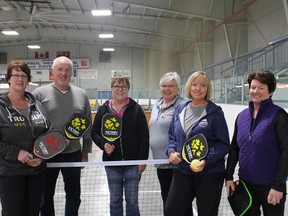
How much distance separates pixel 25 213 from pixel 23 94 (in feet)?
2.82

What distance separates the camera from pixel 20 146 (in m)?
2.07

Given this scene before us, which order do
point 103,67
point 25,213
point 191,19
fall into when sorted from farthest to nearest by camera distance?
point 103,67, point 191,19, point 25,213

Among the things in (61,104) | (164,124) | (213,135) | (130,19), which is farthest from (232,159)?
(130,19)

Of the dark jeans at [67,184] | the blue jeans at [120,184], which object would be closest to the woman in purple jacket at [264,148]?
the blue jeans at [120,184]

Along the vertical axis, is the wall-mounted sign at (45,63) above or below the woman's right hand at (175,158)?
above

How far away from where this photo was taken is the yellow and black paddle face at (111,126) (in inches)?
97.5

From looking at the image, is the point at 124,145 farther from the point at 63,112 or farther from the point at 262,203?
the point at 262,203

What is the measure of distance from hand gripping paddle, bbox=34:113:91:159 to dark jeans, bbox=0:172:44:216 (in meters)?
0.20

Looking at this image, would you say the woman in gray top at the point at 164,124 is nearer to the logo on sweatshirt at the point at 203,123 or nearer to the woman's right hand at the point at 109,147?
the woman's right hand at the point at 109,147

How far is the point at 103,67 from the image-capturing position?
23.8 m

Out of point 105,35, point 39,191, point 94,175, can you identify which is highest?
point 105,35

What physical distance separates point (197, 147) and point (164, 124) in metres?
0.56

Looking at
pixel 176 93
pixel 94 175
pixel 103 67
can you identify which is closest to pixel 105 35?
pixel 103 67

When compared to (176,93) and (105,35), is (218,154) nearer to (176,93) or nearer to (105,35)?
(176,93)
